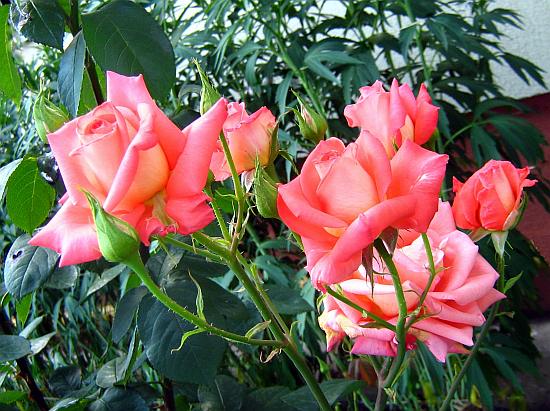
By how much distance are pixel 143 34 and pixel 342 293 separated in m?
0.30

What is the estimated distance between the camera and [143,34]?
556 millimetres

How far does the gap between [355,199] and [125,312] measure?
1.19ft

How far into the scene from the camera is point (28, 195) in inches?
23.7

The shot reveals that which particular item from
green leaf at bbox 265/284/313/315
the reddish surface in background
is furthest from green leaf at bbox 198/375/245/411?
the reddish surface in background

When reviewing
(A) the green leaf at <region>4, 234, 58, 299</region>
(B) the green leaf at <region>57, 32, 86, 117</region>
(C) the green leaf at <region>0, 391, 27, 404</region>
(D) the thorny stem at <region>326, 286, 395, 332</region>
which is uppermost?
(B) the green leaf at <region>57, 32, 86, 117</region>

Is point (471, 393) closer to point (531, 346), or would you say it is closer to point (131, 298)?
point (531, 346)

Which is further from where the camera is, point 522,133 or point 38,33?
point 522,133

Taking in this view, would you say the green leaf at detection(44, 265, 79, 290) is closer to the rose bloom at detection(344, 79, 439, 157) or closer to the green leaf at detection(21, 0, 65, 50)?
the green leaf at detection(21, 0, 65, 50)

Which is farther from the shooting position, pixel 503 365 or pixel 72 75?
pixel 503 365

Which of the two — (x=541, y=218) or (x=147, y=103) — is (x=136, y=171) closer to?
(x=147, y=103)

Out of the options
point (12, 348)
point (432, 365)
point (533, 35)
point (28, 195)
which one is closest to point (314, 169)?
point (28, 195)

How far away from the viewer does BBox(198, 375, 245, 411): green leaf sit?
2.13ft

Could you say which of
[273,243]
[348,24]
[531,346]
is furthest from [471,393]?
[348,24]

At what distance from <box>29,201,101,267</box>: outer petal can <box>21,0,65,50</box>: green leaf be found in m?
0.28
